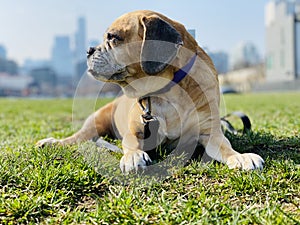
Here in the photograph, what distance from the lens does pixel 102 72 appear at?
284cm

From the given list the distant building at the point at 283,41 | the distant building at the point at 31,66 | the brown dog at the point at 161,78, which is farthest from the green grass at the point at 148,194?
the distant building at the point at 31,66

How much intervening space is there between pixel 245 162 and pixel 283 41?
44261mm

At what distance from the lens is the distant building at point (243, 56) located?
235 ft

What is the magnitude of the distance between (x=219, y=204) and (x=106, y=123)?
7.29 ft

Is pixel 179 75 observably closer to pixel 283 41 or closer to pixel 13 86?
pixel 283 41

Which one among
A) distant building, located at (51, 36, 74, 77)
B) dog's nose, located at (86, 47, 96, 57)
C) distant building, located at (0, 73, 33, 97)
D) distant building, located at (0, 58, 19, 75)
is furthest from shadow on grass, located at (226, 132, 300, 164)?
distant building, located at (51, 36, 74, 77)

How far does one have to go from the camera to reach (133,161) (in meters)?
2.39

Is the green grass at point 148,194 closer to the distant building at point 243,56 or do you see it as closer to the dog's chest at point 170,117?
the dog's chest at point 170,117

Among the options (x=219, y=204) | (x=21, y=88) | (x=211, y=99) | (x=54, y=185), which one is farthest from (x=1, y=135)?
(x=21, y=88)

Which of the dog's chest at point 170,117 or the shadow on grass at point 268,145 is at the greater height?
the dog's chest at point 170,117

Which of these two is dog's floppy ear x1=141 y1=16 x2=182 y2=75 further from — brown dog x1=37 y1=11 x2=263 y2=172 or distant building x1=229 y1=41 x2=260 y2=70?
distant building x1=229 y1=41 x2=260 y2=70

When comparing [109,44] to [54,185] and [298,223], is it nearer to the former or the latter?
[54,185]

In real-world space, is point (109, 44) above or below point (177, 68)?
above

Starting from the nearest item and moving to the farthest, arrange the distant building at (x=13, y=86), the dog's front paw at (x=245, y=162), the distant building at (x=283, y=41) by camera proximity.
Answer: the dog's front paw at (x=245, y=162), the distant building at (x=283, y=41), the distant building at (x=13, y=86)
